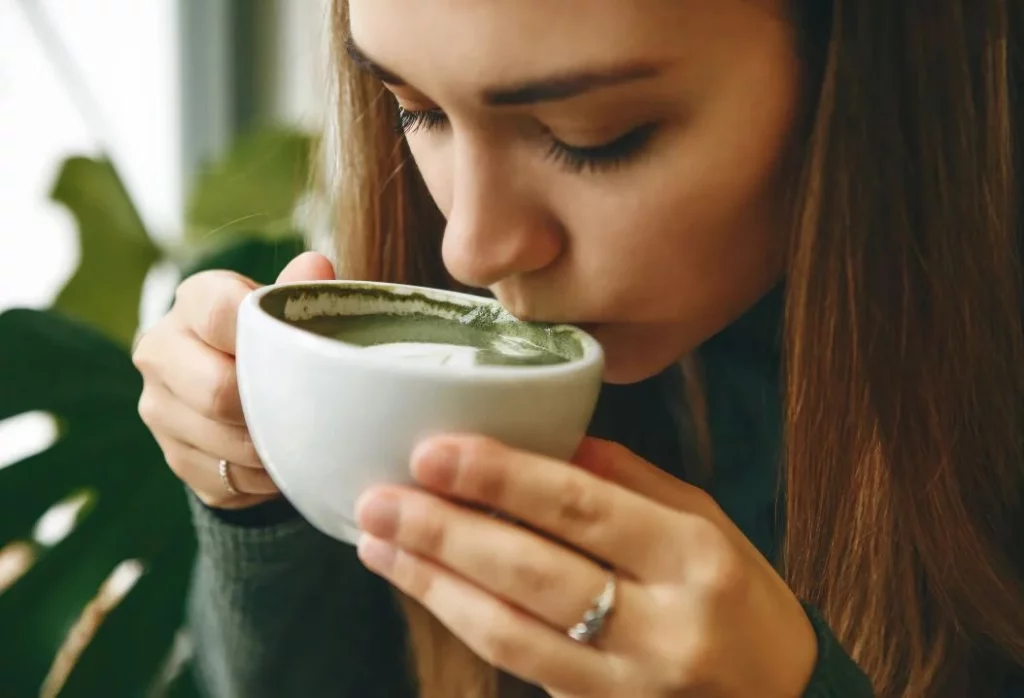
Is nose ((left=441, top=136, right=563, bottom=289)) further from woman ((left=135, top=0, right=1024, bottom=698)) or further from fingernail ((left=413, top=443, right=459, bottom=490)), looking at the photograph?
fingernail ((left=413, top=443, right=459, bottom=490))

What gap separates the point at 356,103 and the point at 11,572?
1.67 ft

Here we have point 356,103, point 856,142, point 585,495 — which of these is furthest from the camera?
point 356,103

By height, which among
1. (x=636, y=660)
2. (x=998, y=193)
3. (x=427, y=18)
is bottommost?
(x=636, y=660)

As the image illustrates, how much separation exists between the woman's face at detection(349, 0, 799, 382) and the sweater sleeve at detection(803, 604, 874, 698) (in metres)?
0.22

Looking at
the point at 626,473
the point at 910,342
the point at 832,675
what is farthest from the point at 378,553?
the point at 910,342

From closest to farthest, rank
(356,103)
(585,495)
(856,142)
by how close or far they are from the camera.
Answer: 1. (585,495)
2. (856,142)
3. (356,103)

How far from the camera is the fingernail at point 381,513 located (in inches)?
17.3

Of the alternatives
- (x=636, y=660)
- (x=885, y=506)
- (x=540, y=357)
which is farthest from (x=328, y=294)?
(x=885, y=506)

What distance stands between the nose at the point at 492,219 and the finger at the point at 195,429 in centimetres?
Answer: 20

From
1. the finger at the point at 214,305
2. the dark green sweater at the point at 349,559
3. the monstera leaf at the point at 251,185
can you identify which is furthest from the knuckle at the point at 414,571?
the monstera leaf at the point at 251,185

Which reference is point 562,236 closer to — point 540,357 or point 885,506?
point 540,357

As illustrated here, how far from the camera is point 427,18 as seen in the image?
20.1 inches

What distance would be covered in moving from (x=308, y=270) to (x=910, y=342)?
1.35 ft

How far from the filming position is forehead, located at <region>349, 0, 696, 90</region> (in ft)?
1.61
